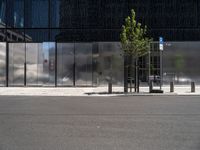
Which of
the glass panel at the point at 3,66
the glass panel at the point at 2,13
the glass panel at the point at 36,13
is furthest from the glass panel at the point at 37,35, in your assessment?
the glass panel at the point at 3,66

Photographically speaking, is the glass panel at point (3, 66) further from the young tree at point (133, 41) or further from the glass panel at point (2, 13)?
the young tree at point (133, 41)

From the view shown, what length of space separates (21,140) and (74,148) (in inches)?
60.2

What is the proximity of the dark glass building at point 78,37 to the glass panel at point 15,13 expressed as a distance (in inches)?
3.5

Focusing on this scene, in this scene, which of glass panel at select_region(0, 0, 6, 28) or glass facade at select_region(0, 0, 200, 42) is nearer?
glass facade at select_region(0, 0, 200, 42)

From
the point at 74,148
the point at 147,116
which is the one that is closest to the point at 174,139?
the point at 74,148

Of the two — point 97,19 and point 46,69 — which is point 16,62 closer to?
point 46,69

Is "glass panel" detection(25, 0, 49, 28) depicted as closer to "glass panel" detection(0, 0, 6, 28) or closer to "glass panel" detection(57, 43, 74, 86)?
"glass panel" detection(0, 0, 6, 28)

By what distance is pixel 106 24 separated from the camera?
35812 mm

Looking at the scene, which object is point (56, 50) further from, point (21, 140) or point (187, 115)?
point (21, 140)

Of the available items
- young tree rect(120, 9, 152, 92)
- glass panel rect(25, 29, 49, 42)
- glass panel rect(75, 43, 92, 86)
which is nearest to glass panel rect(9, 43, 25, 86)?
glass panel rect(25, 29, 49, 42)

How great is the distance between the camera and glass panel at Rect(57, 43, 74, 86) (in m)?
36.0

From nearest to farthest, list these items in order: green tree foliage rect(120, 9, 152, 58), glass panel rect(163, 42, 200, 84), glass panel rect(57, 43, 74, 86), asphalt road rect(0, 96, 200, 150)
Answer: asphalt road rect(0, 96, 200, 150)
green tree foliage rect(120, 9, 152, 58)
glass panel rect(163, 42, 200, 84)
glass panel rect(57, 43, 74, 86)

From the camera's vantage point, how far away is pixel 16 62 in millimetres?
36250

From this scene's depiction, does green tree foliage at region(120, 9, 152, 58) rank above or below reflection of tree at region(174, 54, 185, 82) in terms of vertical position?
above
